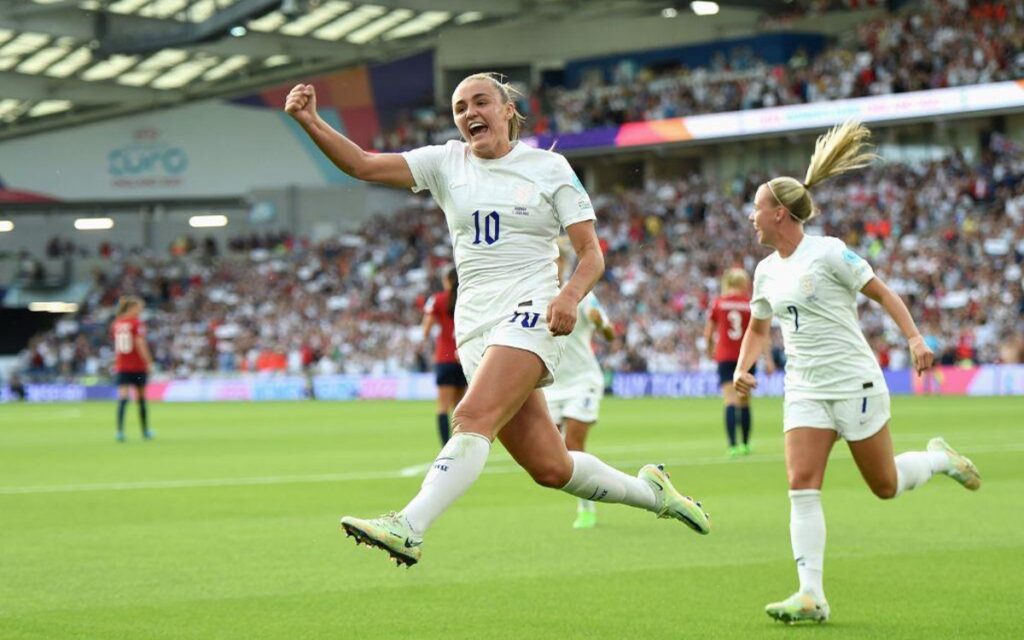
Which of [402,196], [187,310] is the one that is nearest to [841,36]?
[402,196]

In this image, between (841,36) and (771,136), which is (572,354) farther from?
(841,36)

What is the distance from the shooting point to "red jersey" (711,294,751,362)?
1953 cm

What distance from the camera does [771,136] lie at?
167 ft

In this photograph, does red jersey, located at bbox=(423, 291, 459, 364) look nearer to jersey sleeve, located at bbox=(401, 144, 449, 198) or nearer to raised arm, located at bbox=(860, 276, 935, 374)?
raised arm, located at bbox=(860, 276, 935, 374)

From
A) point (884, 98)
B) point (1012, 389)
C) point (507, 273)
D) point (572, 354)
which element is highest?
point (884, 98)

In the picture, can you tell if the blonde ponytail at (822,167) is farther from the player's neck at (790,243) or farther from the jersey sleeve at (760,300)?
the jersey sleeve at (760,300)

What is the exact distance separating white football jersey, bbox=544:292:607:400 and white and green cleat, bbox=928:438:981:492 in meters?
3.45

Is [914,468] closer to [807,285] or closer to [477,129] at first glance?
[807,285]

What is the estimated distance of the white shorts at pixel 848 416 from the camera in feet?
25.8

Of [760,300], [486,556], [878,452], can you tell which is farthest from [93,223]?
[878,452]

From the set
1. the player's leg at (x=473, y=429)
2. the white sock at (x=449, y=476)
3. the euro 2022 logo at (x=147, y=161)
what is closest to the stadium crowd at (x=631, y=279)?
the euro 2022 logo at (x=147, y=161)

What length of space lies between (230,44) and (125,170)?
1387 cm

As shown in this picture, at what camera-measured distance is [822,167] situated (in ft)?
Answer: 27.0

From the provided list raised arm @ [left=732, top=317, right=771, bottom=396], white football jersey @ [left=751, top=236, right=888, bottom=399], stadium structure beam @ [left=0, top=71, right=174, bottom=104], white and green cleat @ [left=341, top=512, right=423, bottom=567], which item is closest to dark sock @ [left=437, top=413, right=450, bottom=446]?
raised arm @ [left=732, top=317, right=771, bottom=396]
